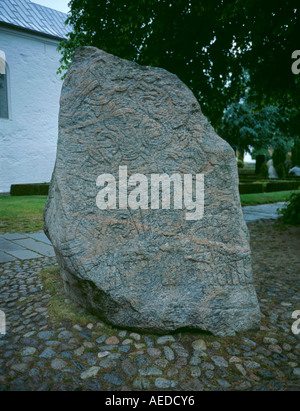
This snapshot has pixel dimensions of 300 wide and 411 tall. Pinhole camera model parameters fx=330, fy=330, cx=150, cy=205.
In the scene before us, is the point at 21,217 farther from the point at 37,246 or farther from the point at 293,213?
the point at 293,213

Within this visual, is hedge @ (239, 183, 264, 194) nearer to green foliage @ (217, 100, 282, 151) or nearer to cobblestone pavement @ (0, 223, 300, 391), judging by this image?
green foliage @ (217, 100, 282, 151)

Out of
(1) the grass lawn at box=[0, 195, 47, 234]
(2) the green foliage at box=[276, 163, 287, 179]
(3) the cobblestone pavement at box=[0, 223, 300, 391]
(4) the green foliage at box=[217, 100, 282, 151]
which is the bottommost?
(3) the cobblestone pavement at box=[0, 223, 300, 391]

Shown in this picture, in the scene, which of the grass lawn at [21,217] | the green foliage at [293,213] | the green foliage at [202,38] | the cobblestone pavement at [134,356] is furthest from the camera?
the green foliage at [293,213]

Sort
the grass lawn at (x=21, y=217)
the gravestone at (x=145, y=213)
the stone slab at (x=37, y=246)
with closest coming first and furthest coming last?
1. the gravestone at (x=145, y=213)
2. the stone slab at (x=37, y=246)
3. the grass lawn at (x=21, y=217)

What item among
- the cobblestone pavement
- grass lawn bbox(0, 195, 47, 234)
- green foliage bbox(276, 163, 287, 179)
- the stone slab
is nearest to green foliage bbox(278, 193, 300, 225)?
the cobblestone pavement

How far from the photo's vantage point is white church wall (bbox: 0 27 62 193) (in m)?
13.9

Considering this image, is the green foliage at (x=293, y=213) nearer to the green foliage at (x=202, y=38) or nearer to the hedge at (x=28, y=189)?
the green foliage at (x=202, y=38)

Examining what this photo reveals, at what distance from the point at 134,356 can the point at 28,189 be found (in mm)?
11740

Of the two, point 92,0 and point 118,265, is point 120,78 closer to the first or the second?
point 118,265

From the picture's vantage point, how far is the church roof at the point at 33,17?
14293 mm

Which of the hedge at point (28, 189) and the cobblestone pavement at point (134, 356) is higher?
the hedge at point (28, 189)

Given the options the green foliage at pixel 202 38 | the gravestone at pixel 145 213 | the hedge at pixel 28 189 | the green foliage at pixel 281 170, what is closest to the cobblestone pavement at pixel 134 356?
the gravestone at pixel 145 213

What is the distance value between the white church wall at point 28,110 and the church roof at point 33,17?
43 centimetres

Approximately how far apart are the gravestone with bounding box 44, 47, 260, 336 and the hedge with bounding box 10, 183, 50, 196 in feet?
35.8
